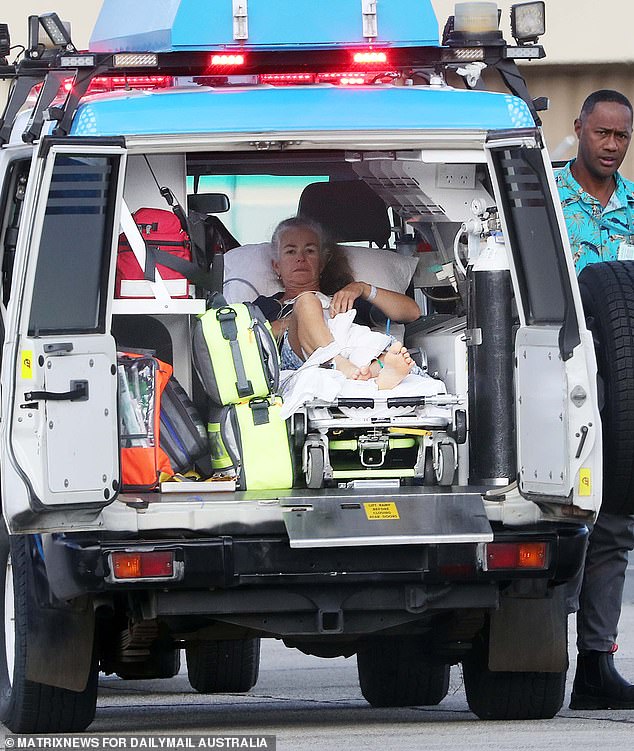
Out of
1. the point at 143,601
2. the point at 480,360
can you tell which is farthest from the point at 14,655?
the point at 480,360

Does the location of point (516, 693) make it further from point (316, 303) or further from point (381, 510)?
point (316, 303)

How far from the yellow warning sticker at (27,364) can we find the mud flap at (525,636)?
1834 mm

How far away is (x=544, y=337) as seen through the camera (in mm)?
6191

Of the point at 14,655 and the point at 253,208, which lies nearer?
the point at 14,655

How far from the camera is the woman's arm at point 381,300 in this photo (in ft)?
25.2

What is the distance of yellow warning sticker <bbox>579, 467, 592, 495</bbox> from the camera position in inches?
239

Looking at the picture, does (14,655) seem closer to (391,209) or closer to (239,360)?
(239,360)

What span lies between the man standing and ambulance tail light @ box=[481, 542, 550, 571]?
3.00ft

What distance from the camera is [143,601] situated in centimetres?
623

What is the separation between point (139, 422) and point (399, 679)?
1.95m

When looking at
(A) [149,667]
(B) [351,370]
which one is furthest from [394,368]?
(A) [149,667]

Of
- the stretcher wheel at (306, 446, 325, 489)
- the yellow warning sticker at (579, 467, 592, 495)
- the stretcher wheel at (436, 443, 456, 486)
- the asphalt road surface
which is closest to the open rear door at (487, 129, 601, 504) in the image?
the yellow warning sticker at (579, 467, 592, 495)

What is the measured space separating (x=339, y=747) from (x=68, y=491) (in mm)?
1161

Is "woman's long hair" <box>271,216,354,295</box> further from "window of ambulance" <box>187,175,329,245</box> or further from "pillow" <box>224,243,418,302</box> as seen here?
"window of ambulance" <box>187,175,329,245</box>
